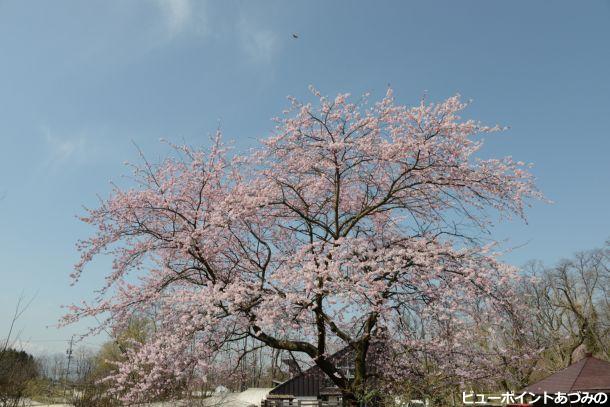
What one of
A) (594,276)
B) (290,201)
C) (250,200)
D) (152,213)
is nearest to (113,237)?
(152,213)

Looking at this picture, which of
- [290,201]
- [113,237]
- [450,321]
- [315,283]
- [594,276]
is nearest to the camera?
[315,283]

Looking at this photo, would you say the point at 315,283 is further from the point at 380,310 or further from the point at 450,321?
the point at 450,321

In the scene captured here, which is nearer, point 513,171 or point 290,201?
point 513,171

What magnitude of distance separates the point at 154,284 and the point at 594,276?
33436 mm

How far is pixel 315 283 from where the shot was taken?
8523 millimetres

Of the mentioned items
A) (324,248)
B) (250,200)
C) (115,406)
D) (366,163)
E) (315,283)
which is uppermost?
(366,163)

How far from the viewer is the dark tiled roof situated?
10664mm

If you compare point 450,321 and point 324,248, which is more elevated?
point 324,248

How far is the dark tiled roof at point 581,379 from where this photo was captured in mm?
10664

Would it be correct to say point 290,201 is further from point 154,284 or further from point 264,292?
point 154,284

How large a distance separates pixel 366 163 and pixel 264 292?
398 centimetres

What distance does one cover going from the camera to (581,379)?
1091 centimetres

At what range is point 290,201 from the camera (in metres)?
11.8

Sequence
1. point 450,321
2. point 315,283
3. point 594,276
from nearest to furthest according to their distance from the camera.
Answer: point 315,283, point 450,321, point 594,276
